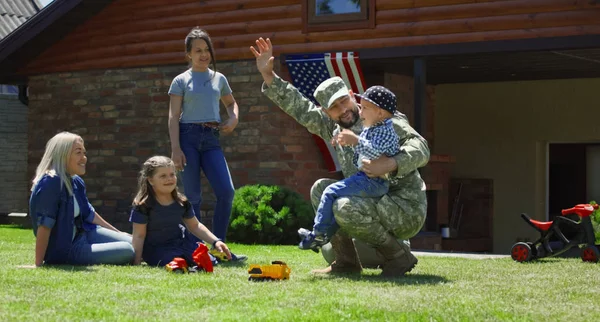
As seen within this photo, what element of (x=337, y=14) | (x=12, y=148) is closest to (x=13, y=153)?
(x=12, y=148)

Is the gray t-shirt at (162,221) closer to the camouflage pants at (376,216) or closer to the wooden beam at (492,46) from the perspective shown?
the camouflage pants at (376,216)

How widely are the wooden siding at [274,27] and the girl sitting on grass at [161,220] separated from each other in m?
6.70

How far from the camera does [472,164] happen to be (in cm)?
1894

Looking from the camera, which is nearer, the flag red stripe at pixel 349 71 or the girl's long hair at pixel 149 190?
the girl's long hair at pixel 149 190

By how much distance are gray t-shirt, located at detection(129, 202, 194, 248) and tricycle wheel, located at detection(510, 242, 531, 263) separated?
3194 millimetres

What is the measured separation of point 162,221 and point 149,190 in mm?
258

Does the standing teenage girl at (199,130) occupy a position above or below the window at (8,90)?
below

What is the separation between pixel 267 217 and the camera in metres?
13.0

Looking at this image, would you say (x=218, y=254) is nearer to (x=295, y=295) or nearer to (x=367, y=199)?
(x=367, y=199)

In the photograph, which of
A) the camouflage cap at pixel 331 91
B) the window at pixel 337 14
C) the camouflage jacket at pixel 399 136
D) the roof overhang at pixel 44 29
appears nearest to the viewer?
the camouflage jacket at pixel 399 136

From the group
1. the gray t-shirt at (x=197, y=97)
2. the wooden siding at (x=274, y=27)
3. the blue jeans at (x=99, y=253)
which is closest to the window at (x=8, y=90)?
the wooden siding at (x=274, y=27)

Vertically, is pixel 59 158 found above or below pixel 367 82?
below

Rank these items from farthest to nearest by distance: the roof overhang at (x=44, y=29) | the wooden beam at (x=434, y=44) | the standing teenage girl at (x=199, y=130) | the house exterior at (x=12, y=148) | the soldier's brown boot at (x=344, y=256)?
the house exterior at (x=12, y=148) → the roof overhang at (x=44, y=29) → the wooden beam at (x=434, y=44) → the standing teenage girl at (x=199, y=130) → the soldier's brown boot at (x=344, y=256)

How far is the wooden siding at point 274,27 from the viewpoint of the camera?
1335cm
